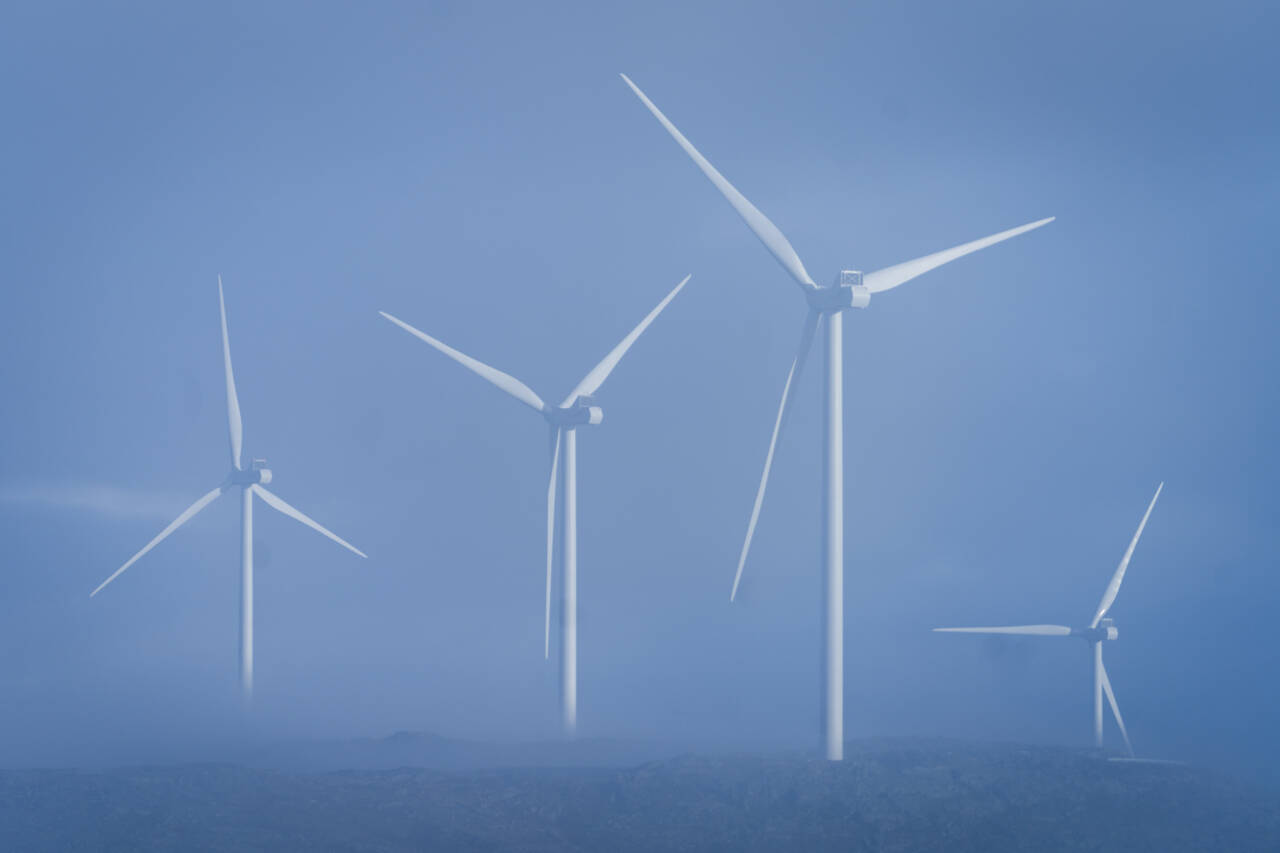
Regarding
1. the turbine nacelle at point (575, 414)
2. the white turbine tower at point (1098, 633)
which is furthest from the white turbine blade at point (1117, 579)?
the turbine nacelle at point (575, 414)

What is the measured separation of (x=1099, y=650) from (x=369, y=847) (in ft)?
267

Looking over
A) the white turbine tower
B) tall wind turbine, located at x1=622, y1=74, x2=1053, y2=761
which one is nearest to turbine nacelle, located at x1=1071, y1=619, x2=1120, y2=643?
the white turbine tower

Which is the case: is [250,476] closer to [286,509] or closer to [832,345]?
[286,509]

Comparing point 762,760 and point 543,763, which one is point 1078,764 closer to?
point 762,760

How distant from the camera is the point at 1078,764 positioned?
496 feet

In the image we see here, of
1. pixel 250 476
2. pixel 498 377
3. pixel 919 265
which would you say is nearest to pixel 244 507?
pixel 250 476

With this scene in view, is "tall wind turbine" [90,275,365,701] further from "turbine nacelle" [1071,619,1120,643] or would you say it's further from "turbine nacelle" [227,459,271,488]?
"turbine nacelle" [1071,619,1120,643]

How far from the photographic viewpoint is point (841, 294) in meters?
85.1

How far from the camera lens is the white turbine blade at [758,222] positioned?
267ft

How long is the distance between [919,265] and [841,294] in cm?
695

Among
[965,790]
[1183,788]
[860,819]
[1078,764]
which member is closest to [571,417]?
[860,819]

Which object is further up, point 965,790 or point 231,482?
point 231,482

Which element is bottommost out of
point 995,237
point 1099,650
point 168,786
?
point 168,786

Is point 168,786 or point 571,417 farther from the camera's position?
point 168,786
